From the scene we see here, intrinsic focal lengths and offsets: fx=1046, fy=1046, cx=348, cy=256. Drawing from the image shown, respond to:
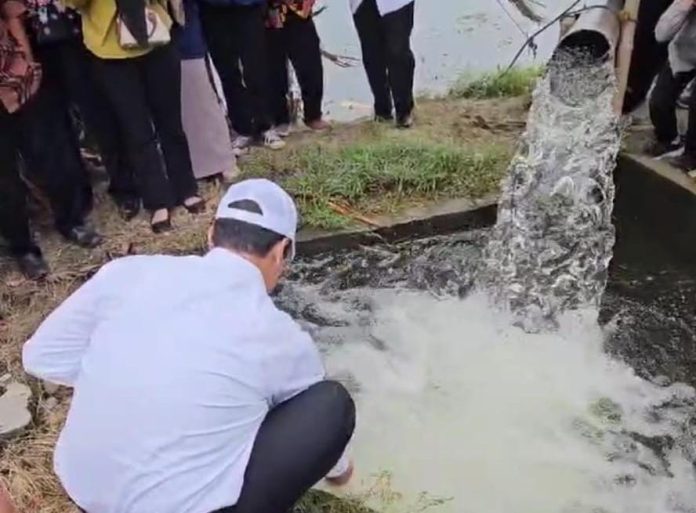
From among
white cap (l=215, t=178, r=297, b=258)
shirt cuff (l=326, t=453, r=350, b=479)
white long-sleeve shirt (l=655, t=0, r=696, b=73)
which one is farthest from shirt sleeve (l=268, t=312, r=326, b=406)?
white long-sleeve shirt (l=655, t=0, r=696, b=73)

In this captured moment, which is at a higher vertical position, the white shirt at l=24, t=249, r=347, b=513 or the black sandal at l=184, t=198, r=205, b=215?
the white shirt at l=24, t=249, r=347, b=513

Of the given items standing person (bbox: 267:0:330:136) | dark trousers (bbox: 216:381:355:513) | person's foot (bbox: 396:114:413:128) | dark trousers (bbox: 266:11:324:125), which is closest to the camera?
dark trousers (bbox: 216:381:355:513)

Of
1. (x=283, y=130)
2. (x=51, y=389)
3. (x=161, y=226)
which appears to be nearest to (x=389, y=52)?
(x=283, y=130)

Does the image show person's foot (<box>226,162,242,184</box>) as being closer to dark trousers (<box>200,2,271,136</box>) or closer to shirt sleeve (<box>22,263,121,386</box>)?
dark trousers (<box>200,2,271,136</box>)

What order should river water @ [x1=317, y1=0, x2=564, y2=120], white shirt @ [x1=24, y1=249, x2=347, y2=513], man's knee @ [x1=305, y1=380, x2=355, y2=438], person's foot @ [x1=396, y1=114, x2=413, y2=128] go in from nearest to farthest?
white shirt @ [x1=24, y1=249, x2=347, y2=513] → man's knee @ [x1=305, y1=380, x2=355, y2=438] → person's foot @ [x1=396, y1=114, x2=413, y2=128] → river water @ [x1=317, y1=0, x2=564, y2=120]

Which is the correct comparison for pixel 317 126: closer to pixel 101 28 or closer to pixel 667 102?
pixel 101 28

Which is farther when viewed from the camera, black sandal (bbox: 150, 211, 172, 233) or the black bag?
black sandal (bbox: 150, 211, 172, 233)

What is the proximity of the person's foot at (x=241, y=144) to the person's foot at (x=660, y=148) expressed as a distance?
1.98m

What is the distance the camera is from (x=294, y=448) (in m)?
2.65

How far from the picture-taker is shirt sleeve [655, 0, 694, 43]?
494 cm

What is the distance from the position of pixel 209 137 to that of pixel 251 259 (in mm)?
2397

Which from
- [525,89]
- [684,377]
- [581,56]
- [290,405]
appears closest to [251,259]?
[290,405]

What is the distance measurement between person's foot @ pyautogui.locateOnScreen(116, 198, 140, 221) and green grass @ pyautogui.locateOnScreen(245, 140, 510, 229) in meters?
0.58

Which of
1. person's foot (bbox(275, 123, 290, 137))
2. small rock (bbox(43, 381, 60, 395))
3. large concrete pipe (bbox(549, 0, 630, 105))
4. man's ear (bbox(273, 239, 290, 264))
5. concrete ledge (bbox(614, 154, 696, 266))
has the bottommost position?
concrete ledge (bbox(614, 154, 696, 266))
